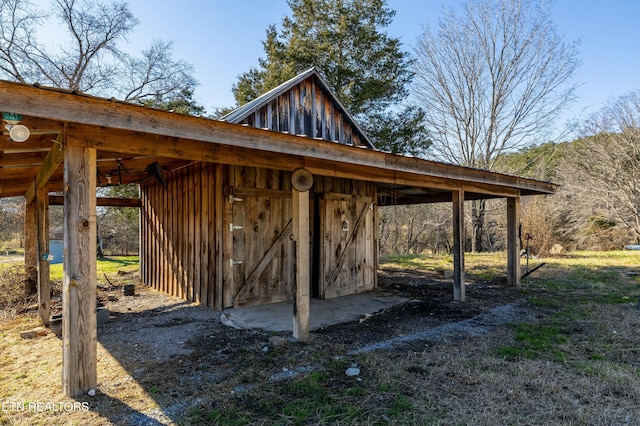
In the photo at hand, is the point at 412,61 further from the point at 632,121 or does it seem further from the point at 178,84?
the point at 178,84

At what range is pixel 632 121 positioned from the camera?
14.8 metres

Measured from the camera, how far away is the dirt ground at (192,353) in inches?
106

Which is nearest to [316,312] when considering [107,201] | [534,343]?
[534,343]

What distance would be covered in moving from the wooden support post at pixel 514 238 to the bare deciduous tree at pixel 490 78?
1034 centimetres

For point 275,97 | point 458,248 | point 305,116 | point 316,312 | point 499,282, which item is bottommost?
point 499,282

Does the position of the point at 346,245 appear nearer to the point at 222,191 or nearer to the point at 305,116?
the point at 222,191

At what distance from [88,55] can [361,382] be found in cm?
1791

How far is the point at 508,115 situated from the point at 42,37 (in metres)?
20.2

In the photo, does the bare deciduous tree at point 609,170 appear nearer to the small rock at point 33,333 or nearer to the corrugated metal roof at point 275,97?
the corrugated metal roof at point 275,97

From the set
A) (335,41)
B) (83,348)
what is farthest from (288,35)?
(83,348)

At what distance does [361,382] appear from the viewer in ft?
10.3

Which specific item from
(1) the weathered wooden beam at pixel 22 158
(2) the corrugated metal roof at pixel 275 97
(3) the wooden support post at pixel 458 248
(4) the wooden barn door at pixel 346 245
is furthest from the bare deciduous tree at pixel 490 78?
(1) the weathered wooden beam at pixel 22 158

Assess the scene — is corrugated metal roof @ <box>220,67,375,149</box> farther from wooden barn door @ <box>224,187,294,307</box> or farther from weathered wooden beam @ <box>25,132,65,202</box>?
weathered wooden beam @ <box>25,132,65,202</box>

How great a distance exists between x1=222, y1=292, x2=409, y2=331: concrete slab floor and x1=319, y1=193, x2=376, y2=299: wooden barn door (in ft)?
1.16
